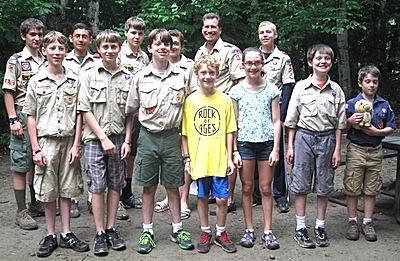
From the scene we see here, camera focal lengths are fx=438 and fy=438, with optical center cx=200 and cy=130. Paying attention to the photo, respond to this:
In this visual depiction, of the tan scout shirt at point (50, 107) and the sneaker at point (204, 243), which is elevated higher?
the tan scout shirt at point (50, 107)

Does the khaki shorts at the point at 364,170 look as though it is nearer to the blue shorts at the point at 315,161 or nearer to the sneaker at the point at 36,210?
the blue shorts at the point at 315,161

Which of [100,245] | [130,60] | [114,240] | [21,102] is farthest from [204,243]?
[21,102]

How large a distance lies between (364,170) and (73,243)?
283cm

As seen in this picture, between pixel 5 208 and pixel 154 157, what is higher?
pixel 154 157

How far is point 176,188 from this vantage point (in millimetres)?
4086

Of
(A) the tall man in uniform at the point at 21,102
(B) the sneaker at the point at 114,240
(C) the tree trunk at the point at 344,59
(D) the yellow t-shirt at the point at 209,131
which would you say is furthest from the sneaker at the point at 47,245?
(C) the tree trunk at the point at 344,59

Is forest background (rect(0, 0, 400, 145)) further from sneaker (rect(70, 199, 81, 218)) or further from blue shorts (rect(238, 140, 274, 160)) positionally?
blue shorts (rect(238, 140, 274, 160))

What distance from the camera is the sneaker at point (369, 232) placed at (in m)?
4.18

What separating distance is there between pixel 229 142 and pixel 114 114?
1.09 m

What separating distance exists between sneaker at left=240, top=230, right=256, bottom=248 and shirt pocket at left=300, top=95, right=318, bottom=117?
4.03ft

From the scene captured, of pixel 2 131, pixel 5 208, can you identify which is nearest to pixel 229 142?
pixel 5 208

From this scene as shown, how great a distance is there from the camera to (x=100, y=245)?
153 inches

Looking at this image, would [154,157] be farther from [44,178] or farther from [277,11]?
[277,11]

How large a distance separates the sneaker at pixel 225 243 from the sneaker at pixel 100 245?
1010 mm
